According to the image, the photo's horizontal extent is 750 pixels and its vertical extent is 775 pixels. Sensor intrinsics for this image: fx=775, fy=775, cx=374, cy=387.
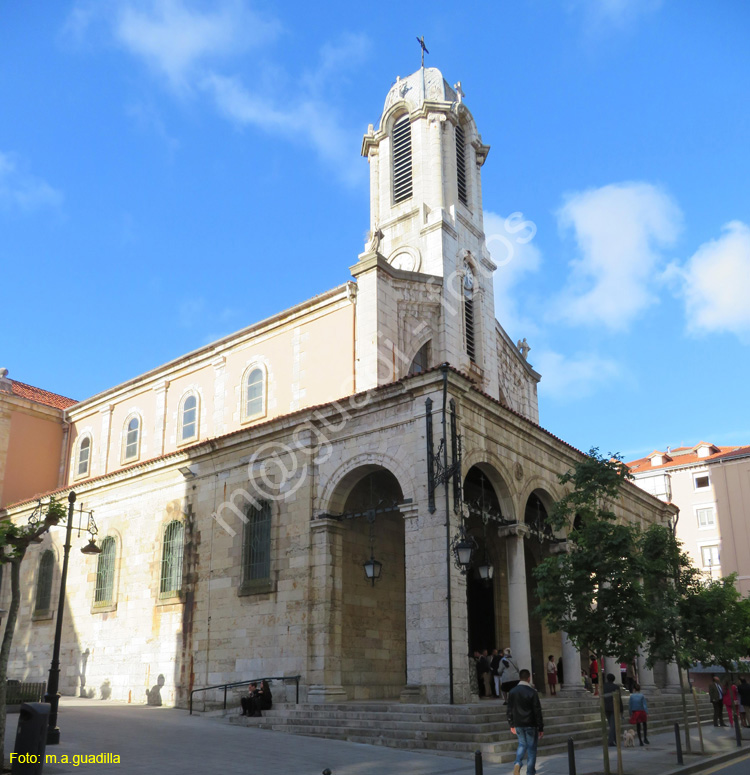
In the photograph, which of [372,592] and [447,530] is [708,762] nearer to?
[447,530]

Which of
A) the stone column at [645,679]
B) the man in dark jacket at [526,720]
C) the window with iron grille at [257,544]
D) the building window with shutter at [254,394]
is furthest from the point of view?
the building window with shutter at [254,394]

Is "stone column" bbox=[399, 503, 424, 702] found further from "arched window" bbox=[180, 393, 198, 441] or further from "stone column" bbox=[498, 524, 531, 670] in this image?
"arched window" bbox=[180, 393, 198, 441]

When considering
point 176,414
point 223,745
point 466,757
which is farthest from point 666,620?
point 176,414

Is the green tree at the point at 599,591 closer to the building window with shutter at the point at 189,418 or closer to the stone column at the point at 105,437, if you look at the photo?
the building window with shutter at the point at 189,418

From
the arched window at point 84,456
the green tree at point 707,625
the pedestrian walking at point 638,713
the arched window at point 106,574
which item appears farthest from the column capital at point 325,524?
the arched window at point 84,456

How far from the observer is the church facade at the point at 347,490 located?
18.1 meters

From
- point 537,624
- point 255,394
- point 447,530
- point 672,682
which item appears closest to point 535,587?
point 537,624

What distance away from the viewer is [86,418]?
35531 millimetres

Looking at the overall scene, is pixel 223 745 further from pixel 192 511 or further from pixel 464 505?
pixel 192 511

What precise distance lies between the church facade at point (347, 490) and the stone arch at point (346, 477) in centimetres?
5

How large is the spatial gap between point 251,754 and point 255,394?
610 inches

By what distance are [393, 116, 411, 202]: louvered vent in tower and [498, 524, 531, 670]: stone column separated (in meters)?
17.2

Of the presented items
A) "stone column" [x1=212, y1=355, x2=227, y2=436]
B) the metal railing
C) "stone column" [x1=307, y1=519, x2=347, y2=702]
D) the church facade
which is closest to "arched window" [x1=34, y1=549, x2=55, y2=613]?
the church facade

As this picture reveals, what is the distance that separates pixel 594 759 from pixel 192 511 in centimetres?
1369
